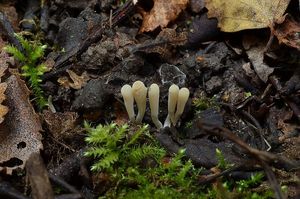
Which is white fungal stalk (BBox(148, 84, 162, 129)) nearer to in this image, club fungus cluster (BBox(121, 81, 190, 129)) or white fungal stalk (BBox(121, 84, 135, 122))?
club fungus cluster (BBox(121, 81, 190, 129))

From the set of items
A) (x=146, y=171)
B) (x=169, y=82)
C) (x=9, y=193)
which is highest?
(x=169, y=82)

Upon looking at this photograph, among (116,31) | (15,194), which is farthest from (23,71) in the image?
(15,194)

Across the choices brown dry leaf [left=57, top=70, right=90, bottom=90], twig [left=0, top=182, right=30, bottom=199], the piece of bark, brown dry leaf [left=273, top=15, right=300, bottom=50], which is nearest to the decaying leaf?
brown dry leaf [left=273, top=15, right=300, bottom=50]

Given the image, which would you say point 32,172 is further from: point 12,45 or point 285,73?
point 285,73

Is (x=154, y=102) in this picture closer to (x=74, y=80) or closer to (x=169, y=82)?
(x=169, y=82)

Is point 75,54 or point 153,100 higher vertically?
point 75,54

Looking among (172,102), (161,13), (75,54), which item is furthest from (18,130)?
(161,13)

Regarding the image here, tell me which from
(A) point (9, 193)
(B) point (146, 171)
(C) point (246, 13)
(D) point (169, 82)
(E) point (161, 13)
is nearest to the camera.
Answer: (A) point (9, 193)
